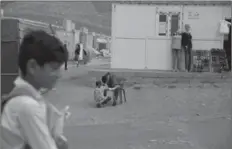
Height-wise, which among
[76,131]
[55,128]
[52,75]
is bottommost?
[76,131]

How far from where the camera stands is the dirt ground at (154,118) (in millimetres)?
8281

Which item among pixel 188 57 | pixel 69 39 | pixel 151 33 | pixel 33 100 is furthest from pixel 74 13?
pixel 33 100

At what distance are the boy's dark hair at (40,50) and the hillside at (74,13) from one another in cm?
8148

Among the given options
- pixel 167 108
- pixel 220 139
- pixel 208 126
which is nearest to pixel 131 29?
pixel 167 108

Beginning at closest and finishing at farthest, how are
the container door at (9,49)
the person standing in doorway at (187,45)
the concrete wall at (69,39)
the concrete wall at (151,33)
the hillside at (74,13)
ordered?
the container door at (9,49)
the person standing in doorway at (187,45)
the concrete wall at (151,33)
the concrete wall at (69,39)
the hillside at (74,13)

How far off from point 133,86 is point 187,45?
137 inches

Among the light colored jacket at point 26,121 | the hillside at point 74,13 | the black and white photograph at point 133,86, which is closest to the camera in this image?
the light colored jacket at point 26,121

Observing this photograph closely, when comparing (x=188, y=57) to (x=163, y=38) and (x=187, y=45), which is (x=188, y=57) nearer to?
(x=187, y=45)

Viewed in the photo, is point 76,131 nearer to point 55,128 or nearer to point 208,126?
point 208,126

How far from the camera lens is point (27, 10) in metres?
90.1

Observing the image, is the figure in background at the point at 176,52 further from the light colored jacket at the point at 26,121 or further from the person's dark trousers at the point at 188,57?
the light colored jacket at the point at 26,121

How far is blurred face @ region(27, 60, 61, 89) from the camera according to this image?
2.09m

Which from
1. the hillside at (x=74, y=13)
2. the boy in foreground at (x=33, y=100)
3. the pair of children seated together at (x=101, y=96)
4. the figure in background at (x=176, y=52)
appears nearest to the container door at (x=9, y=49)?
the pair of children seated together at (x=101, y=96)

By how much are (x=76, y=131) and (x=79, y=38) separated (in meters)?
36.6
